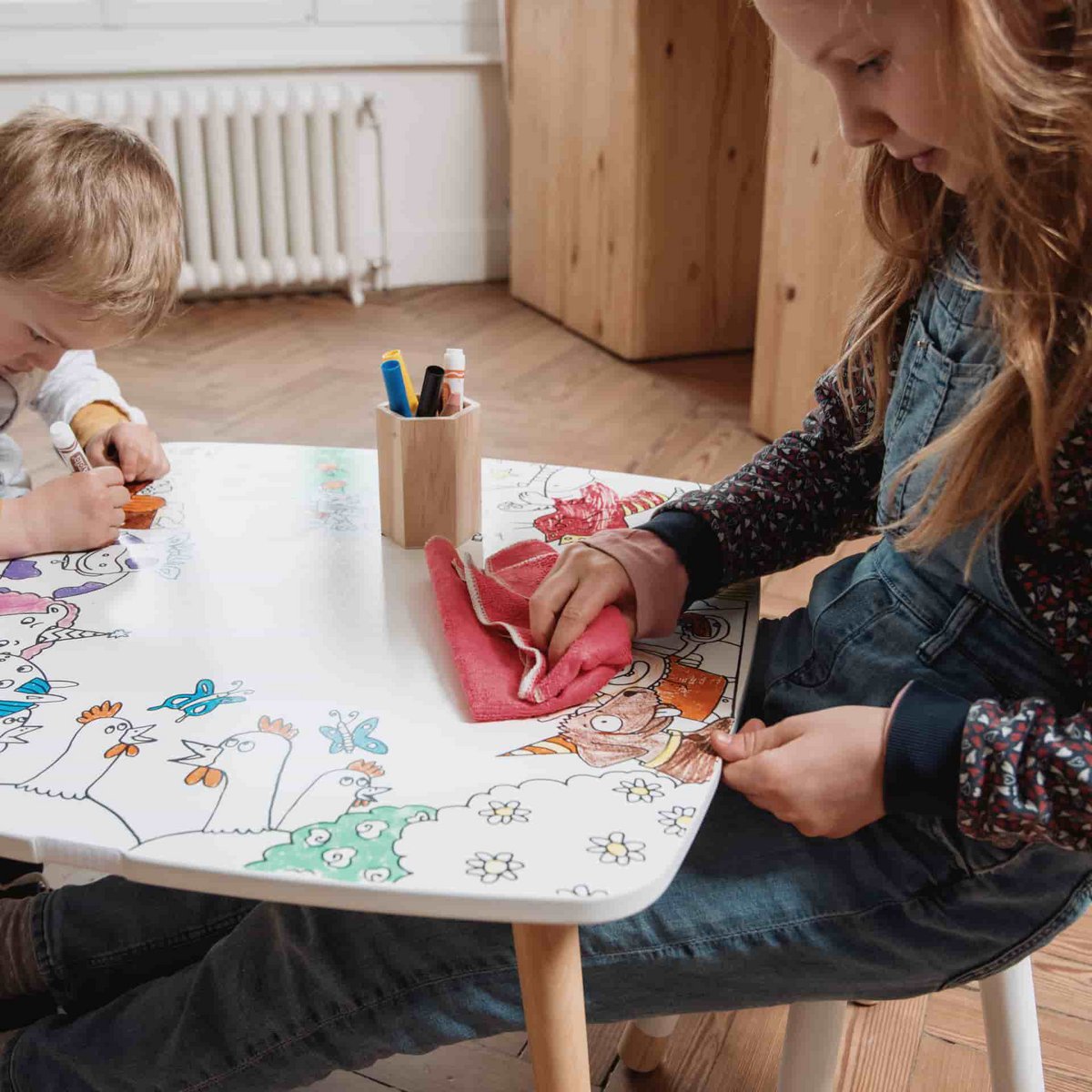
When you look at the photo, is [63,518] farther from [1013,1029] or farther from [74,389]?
[1013,1029]

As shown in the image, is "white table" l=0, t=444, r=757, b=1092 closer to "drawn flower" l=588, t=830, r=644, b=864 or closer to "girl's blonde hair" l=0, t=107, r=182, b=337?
"drawn flower" l=588, t=830, r=644, b=864

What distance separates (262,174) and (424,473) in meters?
2.58

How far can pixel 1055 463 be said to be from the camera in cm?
62

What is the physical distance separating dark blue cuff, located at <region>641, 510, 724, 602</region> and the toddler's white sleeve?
21.7 inches

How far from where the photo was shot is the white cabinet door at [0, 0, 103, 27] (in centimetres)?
291

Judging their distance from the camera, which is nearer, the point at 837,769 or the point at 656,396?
the point at 837,769

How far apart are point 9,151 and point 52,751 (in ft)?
1.88

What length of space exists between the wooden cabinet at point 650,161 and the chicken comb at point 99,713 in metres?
2.26

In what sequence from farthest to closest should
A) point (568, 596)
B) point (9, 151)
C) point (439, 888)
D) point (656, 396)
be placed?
point (656, 396) < point (9, 151) < point (568, 596) < point (439, 888)

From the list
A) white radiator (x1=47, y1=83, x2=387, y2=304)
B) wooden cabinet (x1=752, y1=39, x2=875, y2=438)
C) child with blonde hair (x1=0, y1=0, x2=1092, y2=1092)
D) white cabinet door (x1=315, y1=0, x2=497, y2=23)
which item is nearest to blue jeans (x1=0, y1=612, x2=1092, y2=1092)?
child with blonde hair (x1=0, y1=0, x2=1092, y2=1092)

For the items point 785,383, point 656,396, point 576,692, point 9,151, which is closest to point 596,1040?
point 576,692

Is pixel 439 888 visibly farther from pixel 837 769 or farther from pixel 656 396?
pixel 656 396

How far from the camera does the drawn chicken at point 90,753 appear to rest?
0.58 metres

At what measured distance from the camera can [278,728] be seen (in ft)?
2.08
